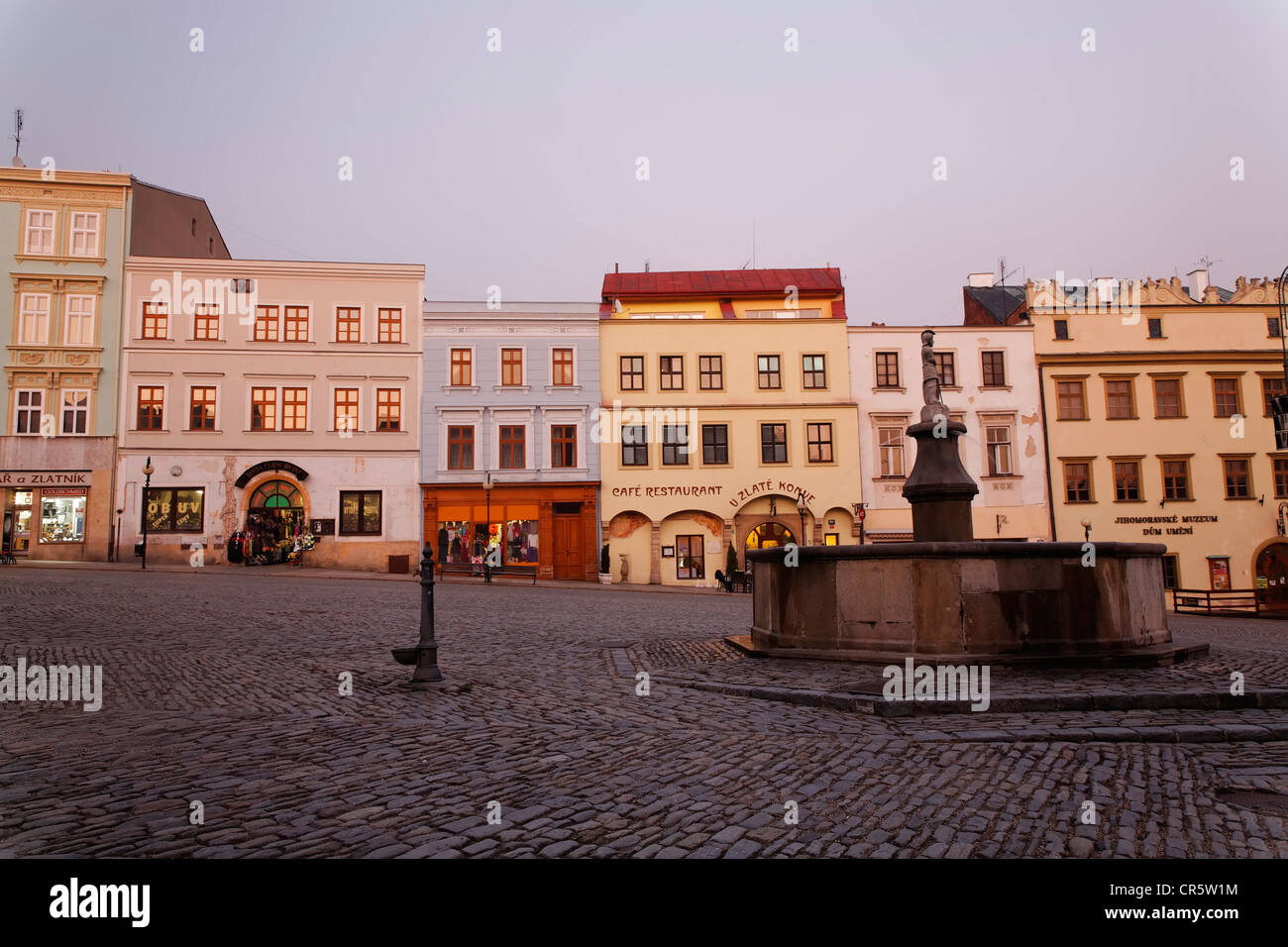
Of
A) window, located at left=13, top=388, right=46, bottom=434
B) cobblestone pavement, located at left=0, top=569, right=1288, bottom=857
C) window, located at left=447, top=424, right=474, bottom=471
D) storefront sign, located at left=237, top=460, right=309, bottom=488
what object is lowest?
cobblestone pavement, located at left=0, top=569, right=1288, bottom=857

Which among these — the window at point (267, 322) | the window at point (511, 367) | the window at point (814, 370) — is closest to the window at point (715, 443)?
the window at point (814, 370)

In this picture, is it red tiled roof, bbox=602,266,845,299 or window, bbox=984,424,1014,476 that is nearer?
window, bbox=984,424,1014,476

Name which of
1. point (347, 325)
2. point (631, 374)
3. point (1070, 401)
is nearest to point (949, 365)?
point (1070, 401)

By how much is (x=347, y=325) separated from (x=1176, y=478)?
113 ft

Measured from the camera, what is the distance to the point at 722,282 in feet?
131

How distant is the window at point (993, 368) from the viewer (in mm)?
37062

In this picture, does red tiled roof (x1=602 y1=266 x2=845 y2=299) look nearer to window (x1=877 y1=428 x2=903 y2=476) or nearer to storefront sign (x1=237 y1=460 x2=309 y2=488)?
window (x1=877 y1=428 x2=903 y2=476)

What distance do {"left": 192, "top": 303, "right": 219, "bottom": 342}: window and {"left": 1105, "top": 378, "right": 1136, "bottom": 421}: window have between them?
119 ft

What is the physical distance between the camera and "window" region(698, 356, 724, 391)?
3681cm

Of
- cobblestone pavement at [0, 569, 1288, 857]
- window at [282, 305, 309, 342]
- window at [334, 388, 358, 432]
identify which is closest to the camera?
cobblestone pavement at [0, 569, 1288, 857]

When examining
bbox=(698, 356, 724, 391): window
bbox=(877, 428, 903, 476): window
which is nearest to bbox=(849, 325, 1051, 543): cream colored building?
bbox=(877, 428, 903, 476): window

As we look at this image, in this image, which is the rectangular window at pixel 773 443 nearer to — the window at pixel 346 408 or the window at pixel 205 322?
the window at pixel 346 408
